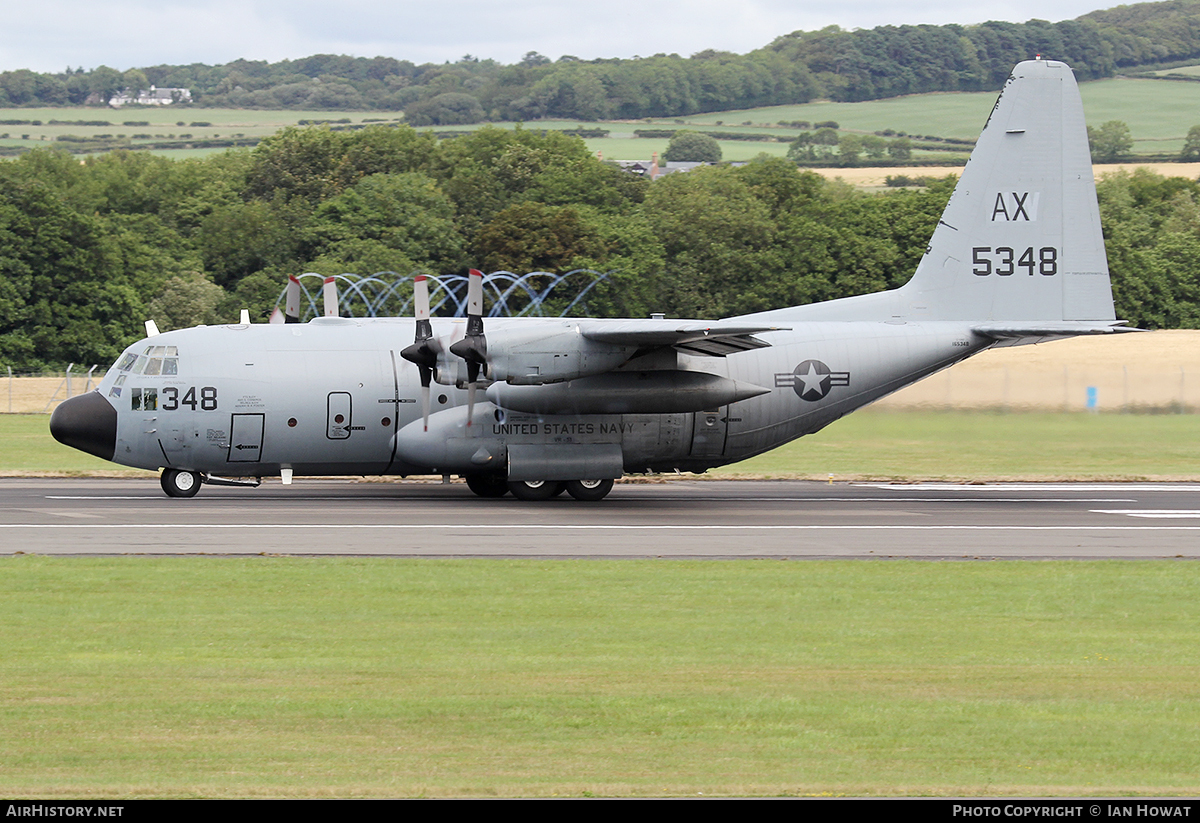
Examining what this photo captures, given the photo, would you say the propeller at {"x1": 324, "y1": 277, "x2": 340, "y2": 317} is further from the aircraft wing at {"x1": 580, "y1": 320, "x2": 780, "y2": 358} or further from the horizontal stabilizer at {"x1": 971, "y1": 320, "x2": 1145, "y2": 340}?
the horizontal stabilizer at {"x1": 971, "y1": 320, "x2": 1145, "y2": 340}

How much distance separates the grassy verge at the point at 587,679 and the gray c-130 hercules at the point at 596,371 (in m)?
8.33

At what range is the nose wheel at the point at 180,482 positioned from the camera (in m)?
27.4

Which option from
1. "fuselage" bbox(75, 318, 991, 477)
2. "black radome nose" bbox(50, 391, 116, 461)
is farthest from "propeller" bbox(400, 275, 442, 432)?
"black radome nose" bbox(50, 391, 116, 461)

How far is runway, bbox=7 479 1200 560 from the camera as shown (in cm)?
2031

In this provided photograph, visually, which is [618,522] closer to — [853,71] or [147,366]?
[147,366]

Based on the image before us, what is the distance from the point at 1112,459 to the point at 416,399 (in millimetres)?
22579

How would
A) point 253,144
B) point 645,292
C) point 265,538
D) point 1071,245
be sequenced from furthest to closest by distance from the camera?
point 253,144 → point 645,292 → point 1071,245 → point 265,538

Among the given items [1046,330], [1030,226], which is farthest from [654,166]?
[1046,330]

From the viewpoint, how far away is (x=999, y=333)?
92.9 feet

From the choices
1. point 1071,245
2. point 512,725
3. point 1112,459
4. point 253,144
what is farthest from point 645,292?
point 253,144

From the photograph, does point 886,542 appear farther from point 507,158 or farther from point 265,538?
point 507,158

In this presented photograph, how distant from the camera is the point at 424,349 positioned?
2597 centimetres

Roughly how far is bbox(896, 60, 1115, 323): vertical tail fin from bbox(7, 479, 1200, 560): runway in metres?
4.28

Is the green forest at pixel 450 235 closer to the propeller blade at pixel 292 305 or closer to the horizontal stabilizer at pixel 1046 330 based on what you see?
the propeller blade at pixel 292 305
